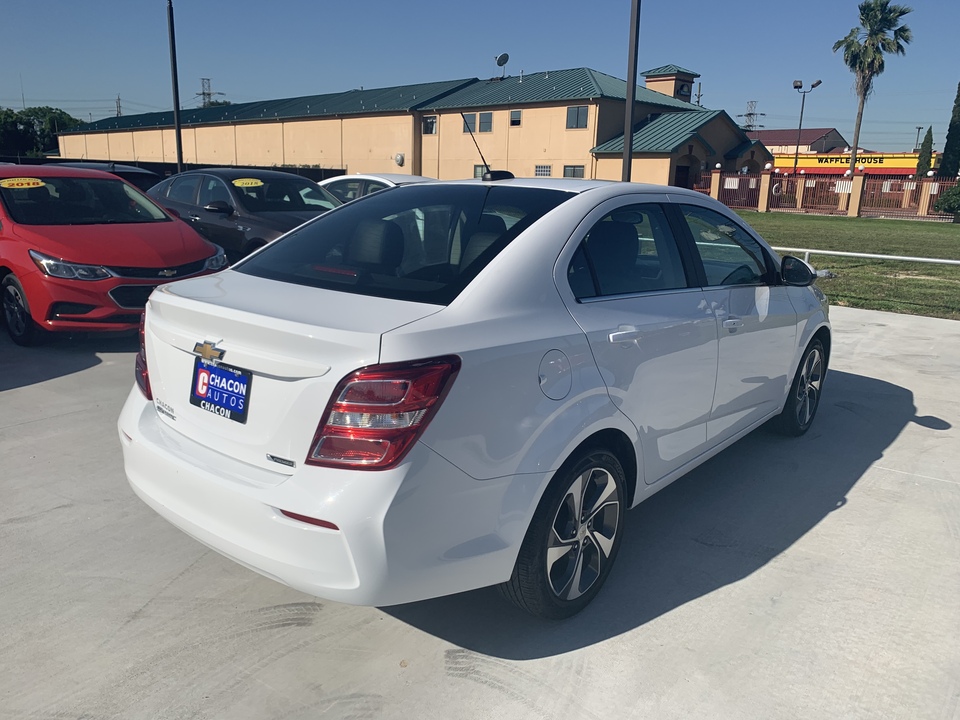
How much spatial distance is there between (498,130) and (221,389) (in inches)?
1823

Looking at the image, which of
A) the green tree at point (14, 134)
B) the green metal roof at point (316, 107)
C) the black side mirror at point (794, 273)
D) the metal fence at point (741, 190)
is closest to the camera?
the black side mirror at point (794, 273)

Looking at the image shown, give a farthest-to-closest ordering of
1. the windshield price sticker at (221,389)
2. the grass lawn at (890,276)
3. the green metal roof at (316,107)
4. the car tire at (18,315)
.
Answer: the green metal roof at (316,107)
the grass lawn at (890,276)
the car tire at (18,315)
the windshield price sticker at (221,389)

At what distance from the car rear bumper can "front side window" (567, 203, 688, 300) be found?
3.06 ft

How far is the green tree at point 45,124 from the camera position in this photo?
240 ft

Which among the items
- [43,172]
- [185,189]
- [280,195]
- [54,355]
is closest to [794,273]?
[54,355]

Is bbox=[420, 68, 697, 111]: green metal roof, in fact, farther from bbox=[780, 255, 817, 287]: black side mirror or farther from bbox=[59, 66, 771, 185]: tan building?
bbox=[780, 255, 817, 287]: black side mirror

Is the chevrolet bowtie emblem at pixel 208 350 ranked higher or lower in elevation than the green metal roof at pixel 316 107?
lower

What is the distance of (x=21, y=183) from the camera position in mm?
7551

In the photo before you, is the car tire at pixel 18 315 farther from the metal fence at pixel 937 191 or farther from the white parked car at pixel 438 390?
the metal fence at pixel 937 191

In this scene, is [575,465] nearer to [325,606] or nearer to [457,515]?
[457,515]

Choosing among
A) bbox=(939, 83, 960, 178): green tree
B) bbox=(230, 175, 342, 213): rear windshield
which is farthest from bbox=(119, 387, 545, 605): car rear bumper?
bbox=(939, 83, 960, 178): green tree

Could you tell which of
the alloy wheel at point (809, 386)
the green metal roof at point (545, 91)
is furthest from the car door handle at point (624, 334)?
the green metal roof at point (545, 91)

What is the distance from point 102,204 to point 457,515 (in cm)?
684

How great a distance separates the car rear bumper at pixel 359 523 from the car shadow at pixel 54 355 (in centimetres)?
420
